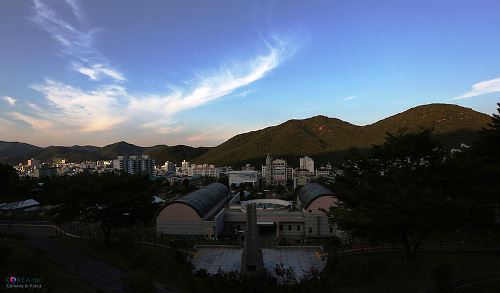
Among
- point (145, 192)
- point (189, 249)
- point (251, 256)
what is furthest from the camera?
point (189, 249)

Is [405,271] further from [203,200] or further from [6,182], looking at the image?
[6,182]

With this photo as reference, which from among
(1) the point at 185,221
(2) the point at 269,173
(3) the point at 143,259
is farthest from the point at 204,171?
(3) the point at 143,259

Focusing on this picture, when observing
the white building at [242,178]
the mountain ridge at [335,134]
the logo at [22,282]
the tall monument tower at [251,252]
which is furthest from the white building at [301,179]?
the logo at [22,282]

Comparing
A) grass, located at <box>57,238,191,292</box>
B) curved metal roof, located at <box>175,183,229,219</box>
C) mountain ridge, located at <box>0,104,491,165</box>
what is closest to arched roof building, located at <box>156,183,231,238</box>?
curved metal roof, located at <box>175,183,229,219</box>

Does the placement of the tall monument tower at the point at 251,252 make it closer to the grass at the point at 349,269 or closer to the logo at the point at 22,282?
the grass at the point at 349,269

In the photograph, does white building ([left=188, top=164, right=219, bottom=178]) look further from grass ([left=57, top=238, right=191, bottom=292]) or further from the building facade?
grass ([left=57, top=238, right=191, bottom=292])

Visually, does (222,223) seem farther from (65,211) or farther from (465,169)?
(465,169)

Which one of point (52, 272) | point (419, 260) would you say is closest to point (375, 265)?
point (419, 260)
